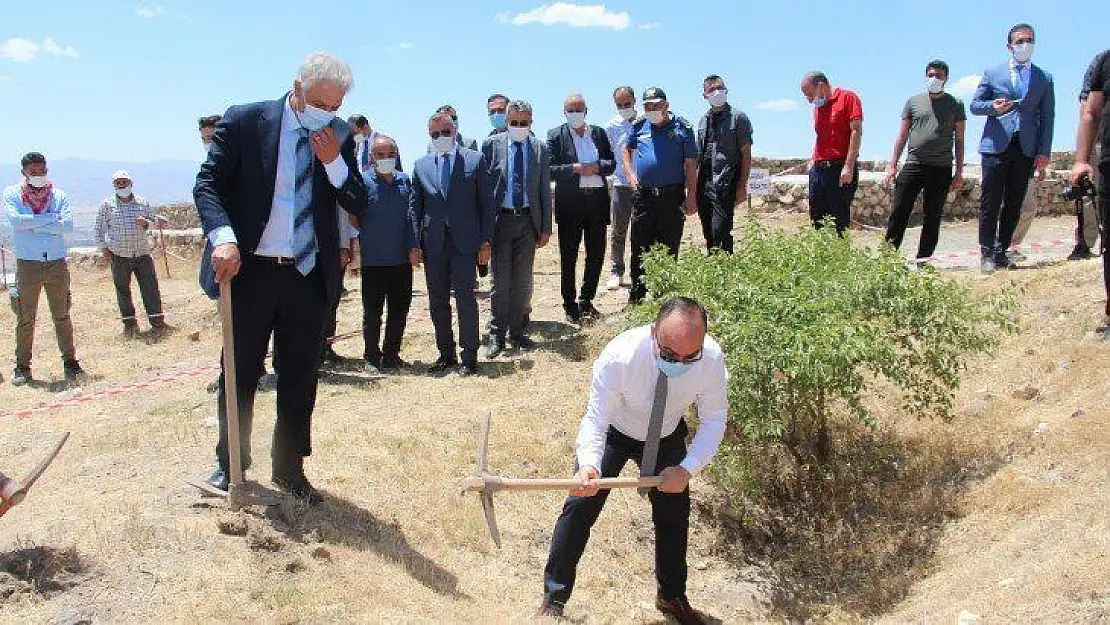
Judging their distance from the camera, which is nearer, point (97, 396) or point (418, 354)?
point (97, 396)

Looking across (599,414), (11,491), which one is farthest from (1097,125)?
(11,491)

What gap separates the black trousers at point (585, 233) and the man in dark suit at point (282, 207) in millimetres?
4132

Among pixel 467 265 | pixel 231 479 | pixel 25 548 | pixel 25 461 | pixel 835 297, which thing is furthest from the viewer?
pixel 467 265

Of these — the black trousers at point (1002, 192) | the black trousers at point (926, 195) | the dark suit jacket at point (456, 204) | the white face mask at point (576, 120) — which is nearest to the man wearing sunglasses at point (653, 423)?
the dark suit jacket at point (456, 204)

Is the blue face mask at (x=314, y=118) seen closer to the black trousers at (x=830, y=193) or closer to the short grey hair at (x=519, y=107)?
the short grey hair at (x=519, y=107)

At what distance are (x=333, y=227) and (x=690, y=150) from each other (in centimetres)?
419

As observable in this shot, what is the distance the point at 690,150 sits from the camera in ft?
25.0

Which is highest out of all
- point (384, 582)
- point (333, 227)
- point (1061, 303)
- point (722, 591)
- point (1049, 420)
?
point (333, 227)

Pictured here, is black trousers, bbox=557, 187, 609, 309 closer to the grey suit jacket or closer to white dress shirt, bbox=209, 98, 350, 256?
the grey suit jacket

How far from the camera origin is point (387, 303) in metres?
7.50

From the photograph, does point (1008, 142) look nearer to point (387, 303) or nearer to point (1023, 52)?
point (1023, 52)

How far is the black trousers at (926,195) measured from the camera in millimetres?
7887

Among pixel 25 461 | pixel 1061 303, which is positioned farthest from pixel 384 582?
pixel 1061 303

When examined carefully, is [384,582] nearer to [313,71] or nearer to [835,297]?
[313,71]
